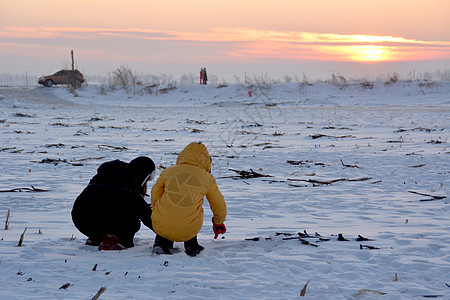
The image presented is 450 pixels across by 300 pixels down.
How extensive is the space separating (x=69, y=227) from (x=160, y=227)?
1.72 m

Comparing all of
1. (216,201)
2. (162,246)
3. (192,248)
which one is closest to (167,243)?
(162,246)

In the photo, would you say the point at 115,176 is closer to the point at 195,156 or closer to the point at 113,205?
the point at 113,205

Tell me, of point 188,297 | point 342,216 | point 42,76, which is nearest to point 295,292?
point 188,297

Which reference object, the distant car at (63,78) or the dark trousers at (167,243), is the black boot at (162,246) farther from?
the distant car at (63,78)

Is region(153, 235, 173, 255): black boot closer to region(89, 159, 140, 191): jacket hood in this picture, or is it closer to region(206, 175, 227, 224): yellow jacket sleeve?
region(206, 175, 227, 224): yellow jacket sleeve

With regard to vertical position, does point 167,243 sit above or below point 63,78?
below

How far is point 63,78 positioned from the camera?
48406 millimetres

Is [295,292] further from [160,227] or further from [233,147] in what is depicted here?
[233,147]

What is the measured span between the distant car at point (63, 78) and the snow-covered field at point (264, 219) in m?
31.4

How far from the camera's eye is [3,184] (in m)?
8.29

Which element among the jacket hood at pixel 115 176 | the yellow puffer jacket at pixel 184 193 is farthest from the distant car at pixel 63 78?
the yellow puffer jacket at pixel 184 193

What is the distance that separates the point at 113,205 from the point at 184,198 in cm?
75

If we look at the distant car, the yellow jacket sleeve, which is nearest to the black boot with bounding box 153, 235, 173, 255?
the yellow jacket sleeve

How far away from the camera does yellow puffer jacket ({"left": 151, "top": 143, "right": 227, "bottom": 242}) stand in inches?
179
